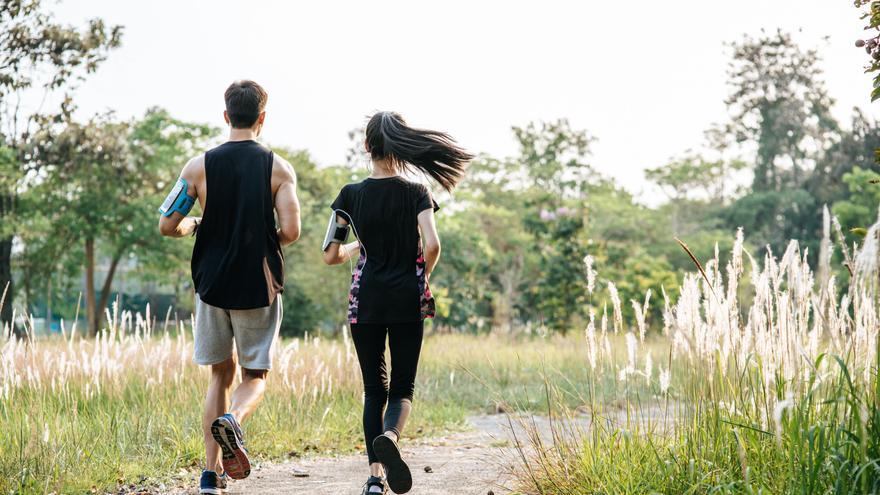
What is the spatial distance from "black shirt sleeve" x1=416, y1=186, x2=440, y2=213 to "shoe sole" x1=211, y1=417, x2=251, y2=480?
1394 mm

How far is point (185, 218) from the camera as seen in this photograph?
4547mm

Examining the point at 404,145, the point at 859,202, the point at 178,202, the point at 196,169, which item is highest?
the point at 859,202

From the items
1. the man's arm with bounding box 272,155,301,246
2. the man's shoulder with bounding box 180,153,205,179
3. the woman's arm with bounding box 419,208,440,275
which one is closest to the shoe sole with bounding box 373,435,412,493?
the woman's arm with bounding box 419,208,440,275

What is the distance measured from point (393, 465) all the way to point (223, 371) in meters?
1.08

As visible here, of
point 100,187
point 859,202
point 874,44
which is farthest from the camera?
point 859,202

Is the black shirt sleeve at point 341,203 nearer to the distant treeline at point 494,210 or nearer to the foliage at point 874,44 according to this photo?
the foliage at point 874,44

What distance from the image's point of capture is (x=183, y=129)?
2905 centimetres

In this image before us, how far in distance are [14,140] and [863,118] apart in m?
32.4

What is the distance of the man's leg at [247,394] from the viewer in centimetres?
441

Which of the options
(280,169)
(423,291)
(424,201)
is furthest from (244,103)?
(423,291)

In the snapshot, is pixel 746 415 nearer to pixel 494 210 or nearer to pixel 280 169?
pixel 280 169

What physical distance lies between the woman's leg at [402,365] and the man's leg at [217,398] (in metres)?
0.84

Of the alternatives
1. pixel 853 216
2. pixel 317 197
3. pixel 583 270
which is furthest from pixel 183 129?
pixel 853 216

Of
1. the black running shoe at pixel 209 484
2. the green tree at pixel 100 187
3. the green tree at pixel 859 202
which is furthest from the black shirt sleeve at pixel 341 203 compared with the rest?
the green tree at pixel 859 202
